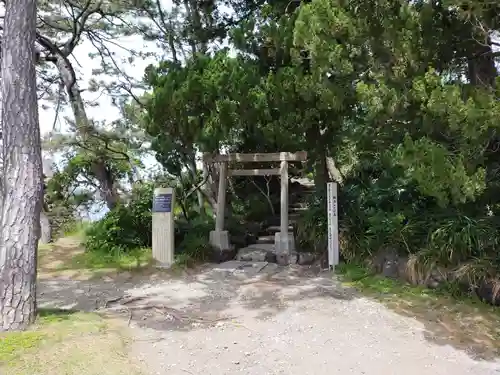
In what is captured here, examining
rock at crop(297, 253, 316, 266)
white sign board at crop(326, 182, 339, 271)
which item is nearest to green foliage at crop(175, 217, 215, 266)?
rock at crop(297, 253, 316, 266)

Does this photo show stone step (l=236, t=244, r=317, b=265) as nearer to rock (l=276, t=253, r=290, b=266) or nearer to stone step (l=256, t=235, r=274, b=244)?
rock (l=276, t=253, r=290, b=266)

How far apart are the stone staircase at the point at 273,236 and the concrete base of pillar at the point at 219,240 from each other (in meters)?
0.31

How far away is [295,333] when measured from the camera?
424 centimetres

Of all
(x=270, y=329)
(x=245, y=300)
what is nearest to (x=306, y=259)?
(x=245, y=300)

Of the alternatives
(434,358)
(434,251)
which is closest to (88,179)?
(434,251)

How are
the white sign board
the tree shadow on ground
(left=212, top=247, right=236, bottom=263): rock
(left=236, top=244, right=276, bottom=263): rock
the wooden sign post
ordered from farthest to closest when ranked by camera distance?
1. (left=212, top=247, right=236, bottom=263): rock
2. (left=236, top=244, right=276, bottom=263): rock
3. the wooden sign post
4. the white sign board
5. the tree shadow on ground

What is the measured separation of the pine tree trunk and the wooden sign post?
3.12 metres

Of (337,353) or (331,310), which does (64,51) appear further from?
(337,353)

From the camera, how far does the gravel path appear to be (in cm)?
360

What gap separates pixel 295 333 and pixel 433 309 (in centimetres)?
175

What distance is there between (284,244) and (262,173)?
137 cm

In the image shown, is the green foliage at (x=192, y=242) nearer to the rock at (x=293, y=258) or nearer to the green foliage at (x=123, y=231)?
the green foliage at (x=123, y=231)

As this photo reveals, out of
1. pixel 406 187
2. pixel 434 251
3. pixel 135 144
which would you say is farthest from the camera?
pixel 135 144

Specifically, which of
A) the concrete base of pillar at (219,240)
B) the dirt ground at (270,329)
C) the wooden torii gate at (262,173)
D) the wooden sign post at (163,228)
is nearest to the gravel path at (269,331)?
the dirt ground at (270,329)
